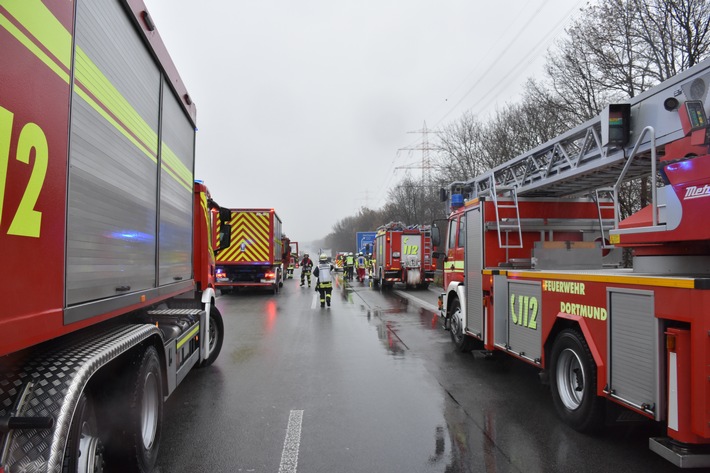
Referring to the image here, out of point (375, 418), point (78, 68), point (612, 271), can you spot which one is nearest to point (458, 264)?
point (612, 271)

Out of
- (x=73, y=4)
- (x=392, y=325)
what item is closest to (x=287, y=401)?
(x=73, y=4)

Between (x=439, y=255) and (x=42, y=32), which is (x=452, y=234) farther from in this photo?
(x=42, y=32)

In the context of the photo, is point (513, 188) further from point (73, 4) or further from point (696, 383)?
point (73, 4)

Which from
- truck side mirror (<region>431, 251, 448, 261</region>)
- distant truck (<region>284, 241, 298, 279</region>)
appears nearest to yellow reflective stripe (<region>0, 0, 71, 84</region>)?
truck side mirror (<region>431, 251, 448, 261</region>)

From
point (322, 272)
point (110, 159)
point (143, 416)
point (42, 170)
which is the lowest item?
point (143, 416)

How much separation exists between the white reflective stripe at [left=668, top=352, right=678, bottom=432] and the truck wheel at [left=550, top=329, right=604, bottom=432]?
912 mm

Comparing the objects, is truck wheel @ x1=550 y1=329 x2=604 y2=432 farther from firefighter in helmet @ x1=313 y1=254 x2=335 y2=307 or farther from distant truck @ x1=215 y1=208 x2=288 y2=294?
distant truck @ x1=215 y1=208 x2=288 y2=294

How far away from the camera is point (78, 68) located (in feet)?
8.10

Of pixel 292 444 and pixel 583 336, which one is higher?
pixel 583 336

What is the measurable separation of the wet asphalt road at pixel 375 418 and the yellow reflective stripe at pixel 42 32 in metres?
3.07

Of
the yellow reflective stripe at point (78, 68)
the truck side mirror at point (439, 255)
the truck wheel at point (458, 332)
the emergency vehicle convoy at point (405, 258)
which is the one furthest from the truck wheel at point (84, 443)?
the emergency vehicle convoy at point (405, 258)

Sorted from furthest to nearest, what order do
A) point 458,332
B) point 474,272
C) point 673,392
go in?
point 458,332, point 474,272, point 673,392

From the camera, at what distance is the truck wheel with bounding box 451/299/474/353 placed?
786 cm

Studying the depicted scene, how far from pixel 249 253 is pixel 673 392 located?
677 inches
